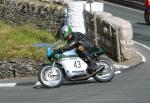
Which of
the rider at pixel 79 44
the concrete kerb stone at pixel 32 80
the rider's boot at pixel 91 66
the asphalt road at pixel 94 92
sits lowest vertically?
the concrete kerb stone at pixel 32 80

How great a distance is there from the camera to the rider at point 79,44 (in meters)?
15.2

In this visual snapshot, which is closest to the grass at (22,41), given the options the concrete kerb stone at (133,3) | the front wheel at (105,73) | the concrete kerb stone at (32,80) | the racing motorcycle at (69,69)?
the concrete kerb stone at (32,80)

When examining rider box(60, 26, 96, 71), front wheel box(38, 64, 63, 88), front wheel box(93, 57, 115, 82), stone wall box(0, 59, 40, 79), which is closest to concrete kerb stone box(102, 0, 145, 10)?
stone wall box(0, 59, 40, 79)

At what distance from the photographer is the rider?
15.2 metres

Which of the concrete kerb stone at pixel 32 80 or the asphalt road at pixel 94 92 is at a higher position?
the asphalt road at pixel 94 92

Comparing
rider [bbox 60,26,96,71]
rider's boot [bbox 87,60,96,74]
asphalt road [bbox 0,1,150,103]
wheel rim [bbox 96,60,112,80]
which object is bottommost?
asphalt road [bbox 0,1,150,103]

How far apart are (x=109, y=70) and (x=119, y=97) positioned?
2.58m

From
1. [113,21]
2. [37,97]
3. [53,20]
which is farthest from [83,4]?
Answer: [37,97]

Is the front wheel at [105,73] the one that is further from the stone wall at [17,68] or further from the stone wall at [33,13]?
the stone wall at [33,13]

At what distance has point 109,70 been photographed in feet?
Result: 51.2

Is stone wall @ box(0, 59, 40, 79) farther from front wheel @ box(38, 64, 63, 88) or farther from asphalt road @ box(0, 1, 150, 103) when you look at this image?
front wheel @ box(38, 64, 63, 88)

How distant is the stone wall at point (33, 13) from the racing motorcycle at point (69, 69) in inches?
364

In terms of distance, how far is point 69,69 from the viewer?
15.3 m

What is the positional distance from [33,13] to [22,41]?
5940 millimetres
